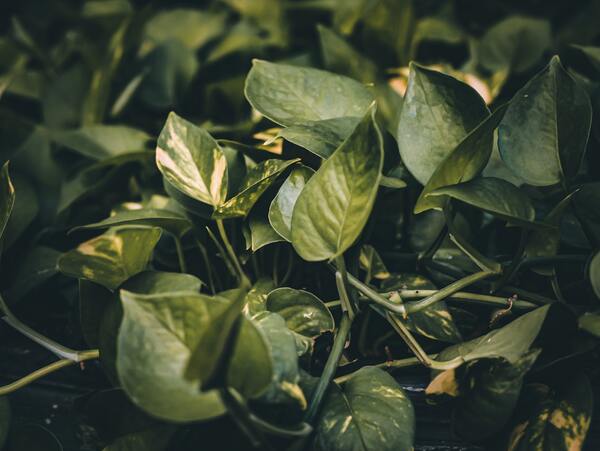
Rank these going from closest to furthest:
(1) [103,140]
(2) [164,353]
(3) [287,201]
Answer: (2) [164,353] < (3) [287,201] < (1) [103,140]

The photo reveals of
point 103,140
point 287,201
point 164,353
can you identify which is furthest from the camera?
point 103,140

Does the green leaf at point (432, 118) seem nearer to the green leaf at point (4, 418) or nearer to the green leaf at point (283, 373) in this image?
the green leaf at point (283, 373)

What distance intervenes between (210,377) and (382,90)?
1.53 ft

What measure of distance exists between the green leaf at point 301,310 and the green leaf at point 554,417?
16 cm

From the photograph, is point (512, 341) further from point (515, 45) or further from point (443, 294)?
point (515, 45)

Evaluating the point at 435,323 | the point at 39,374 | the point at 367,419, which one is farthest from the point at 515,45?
the point at 39,374

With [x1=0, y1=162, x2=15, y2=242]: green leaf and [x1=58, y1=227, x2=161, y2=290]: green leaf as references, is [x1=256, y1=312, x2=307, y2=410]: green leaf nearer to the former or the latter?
[x1=58, y1=227, x2=161, y2=290]: green leaf

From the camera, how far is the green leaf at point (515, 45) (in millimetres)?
754

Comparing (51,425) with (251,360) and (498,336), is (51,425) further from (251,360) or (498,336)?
(498,336)

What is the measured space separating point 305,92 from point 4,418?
368 mm

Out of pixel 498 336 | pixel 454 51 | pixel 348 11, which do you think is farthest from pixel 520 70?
pixel 498 336

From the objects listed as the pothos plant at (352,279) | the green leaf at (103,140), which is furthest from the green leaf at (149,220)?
the green leaf at (103,140)

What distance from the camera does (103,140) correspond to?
0.68 metres

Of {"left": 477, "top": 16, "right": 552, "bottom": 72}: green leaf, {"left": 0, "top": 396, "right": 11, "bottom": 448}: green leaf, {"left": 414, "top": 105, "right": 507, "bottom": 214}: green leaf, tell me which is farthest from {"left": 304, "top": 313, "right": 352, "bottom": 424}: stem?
{"left": 477, "top": 16, "right": 552, "bottom": 72}: green leaf
